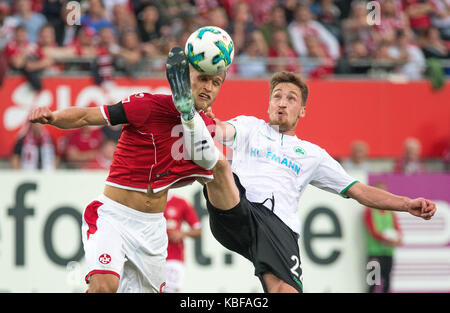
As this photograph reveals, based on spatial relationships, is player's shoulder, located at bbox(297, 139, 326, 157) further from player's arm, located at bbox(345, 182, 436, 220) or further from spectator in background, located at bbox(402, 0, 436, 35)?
spectator in background, located at bbox(402, 0, 436, 35)

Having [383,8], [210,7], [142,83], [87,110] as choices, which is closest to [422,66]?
[383,8]

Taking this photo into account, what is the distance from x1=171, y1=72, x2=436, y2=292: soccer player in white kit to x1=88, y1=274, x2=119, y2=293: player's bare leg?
1.08m

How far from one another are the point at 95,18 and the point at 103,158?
8.45 feet

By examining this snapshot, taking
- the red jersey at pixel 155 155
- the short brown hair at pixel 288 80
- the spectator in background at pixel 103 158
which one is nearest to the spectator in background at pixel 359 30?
the spectator in background at pixel 103 158

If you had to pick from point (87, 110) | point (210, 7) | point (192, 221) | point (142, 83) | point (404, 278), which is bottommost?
point (404, 278)

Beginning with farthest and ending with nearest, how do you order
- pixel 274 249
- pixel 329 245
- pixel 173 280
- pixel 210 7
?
pixel 210 7, pixel 329 245, pixel 173 280, pixel 274 249

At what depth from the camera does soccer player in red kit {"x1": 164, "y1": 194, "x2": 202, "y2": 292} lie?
995 cm

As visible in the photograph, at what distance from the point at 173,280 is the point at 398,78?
643cm

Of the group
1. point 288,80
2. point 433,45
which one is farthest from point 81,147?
point 433,45

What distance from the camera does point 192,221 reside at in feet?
33.8

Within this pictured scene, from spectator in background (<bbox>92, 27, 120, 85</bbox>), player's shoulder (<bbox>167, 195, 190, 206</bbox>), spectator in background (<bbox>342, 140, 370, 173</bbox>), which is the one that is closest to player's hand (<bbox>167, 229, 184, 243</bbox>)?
player's shoulder (<bbox>167, 195, 190, 206</bbox>)

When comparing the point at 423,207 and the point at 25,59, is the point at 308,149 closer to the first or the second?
the point at 423,207

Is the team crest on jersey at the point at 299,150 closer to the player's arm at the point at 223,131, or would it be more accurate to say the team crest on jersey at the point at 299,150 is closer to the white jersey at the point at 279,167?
the white jersey at the point at 279,167

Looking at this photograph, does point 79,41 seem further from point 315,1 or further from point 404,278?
point 404,278
